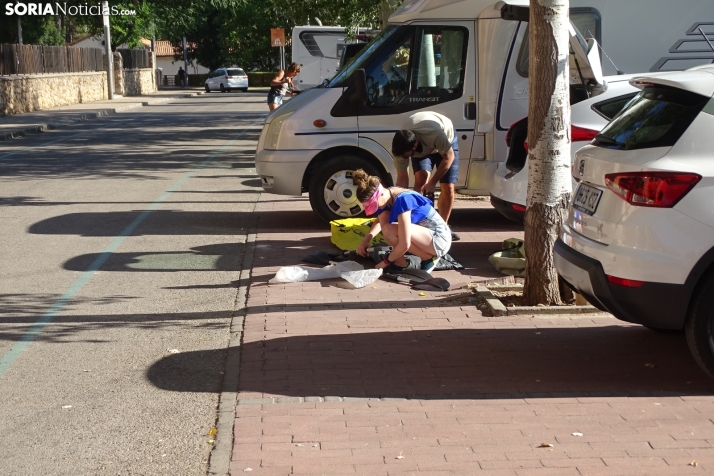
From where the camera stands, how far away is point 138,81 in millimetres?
58688

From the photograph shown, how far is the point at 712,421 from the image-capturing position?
483cm

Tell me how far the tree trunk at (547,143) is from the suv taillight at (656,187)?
5.90 ft

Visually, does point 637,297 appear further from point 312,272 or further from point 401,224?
point 312,272

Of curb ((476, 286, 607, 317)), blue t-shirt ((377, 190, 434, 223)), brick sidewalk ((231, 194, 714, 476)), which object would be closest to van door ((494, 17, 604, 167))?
blue t-shirt ((377, 190, 434, 223))

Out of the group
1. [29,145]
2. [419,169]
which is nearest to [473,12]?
[419,169]

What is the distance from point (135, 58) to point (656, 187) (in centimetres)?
5633

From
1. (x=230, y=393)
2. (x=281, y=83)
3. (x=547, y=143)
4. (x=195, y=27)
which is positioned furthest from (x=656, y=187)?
(x=195, y=27)

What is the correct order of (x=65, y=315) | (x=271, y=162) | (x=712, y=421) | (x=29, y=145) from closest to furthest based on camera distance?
(x=712, y=421) < (x=65, y=315) < (x=271, y=162) < (x=29, y=145)

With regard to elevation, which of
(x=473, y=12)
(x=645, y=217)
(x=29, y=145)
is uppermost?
(x=473, y=12)

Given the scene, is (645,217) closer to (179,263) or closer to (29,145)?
(179,263)

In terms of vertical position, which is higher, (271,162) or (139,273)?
(271,162)

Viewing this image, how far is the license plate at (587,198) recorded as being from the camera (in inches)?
215

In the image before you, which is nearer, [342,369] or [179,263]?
[342,369]

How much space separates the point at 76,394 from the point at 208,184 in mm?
10093
